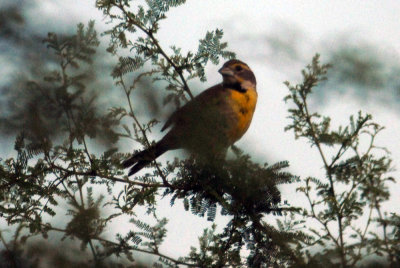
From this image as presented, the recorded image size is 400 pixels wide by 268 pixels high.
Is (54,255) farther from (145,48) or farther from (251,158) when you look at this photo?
(145,48)

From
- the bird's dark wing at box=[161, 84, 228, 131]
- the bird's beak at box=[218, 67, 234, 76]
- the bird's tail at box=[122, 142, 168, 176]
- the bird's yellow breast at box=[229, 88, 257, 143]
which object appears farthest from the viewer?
the bird's beak at box=[218, 67, 234, 76]

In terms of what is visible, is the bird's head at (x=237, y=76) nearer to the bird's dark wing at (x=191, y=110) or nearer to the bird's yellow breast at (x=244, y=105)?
the bird's yellow breast at (x=244, y=105)

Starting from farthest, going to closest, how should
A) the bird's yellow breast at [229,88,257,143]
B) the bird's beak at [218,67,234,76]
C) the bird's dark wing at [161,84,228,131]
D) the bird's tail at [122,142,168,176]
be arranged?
1. the bird's beak at [218,67,234,76]
2. the bird's yellow breast at [229,88,257,143]
3. the bird's tail at [122,142,168,176]
4. the bird's dark wing at [161,84,228,131]

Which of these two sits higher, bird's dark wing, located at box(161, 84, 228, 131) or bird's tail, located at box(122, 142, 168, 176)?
bird's tail, located at box(122, 142, 168, 176)

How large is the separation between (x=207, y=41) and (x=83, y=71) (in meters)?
2.06

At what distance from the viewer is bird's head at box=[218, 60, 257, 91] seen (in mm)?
5641

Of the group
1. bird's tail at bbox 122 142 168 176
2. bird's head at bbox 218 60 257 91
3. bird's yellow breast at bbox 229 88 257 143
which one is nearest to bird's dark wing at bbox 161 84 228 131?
bird's tail at bbox 122 142 168 176

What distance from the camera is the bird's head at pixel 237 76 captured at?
564 centimetres

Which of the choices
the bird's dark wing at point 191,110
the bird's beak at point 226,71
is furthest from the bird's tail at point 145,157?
the bird's beak at point 226,71

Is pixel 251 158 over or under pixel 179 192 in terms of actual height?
under

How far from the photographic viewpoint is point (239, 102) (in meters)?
5.21

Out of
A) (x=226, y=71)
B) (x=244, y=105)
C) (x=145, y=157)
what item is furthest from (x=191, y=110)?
(x=226, y=71)


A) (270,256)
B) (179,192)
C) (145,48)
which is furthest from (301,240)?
(145,48)

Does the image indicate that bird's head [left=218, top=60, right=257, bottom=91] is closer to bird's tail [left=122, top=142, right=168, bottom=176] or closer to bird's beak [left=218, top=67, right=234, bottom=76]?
bird's beak [left=218, top=67, right=234, bottom=76]
